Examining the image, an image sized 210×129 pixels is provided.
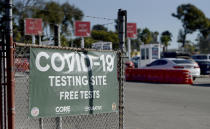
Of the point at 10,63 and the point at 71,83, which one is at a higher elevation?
the point at 10,63

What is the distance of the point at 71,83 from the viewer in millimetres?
5449

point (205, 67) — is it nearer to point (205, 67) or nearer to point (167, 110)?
point (205, 67)

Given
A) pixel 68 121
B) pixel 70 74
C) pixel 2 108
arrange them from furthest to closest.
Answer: pixel 68 121, pixel 70 74, pixel 2 108

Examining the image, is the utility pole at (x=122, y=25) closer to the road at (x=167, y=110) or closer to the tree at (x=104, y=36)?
the road at (x=167, y=110)

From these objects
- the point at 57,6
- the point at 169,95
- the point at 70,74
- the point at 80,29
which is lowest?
the point at 169,95

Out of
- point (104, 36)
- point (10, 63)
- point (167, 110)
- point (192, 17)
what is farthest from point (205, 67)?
point (104, 36)

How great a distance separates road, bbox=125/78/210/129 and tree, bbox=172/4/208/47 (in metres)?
51.3

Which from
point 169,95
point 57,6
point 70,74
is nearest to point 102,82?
point 70,74

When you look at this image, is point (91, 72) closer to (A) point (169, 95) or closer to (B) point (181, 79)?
(A) point (169, 95)

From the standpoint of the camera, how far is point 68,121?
8672 millimetres

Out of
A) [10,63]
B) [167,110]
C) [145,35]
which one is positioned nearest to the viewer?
[10,63]

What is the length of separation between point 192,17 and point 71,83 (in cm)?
6180

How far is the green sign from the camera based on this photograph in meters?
5.08

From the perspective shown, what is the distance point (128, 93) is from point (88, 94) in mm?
9728
